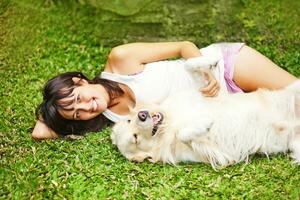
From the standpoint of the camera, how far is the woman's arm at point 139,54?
4.73 meters

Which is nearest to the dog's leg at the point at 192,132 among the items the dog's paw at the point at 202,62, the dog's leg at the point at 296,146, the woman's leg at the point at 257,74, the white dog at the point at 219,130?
the white dog at the point at 219,130

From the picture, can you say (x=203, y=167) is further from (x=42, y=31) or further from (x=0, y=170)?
(x=42, y=31)

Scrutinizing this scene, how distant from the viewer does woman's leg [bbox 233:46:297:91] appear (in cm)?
463

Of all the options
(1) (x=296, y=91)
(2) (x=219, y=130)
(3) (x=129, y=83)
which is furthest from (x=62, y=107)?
(1) (x=296, y=91)

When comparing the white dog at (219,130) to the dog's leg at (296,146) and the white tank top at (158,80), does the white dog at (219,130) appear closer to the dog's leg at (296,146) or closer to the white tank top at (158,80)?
the dog's leg at (296,146)

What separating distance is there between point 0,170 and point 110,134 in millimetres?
882

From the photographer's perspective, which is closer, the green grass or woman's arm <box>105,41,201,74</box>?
the green grass

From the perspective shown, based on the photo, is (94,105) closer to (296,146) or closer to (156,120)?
(156,120)

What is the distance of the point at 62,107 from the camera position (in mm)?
4523

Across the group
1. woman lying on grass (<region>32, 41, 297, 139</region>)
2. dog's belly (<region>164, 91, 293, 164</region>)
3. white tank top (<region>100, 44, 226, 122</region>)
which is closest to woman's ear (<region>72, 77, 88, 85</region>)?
woman lying on grass (<region>32, 41, 297, 139</region>)

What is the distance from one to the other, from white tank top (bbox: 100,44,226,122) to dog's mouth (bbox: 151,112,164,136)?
0.33 metres

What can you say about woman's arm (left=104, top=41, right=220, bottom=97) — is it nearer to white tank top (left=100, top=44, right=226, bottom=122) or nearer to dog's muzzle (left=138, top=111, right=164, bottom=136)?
white tank top (left=100, top=44, right=226, bottom=122)

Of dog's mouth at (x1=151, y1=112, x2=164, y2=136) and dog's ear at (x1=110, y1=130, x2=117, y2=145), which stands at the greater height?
dog's mouth at (x1=151, y1=112, x2=164, y2=136)

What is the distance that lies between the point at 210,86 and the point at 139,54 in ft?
2.28
